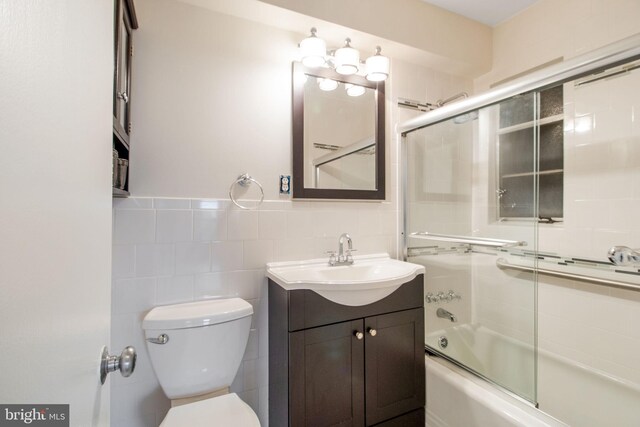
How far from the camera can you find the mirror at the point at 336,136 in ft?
5.20

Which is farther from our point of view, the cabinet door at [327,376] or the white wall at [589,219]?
the white wall at [589,219]

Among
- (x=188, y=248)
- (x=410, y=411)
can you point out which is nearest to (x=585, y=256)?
(x=410, y=411)

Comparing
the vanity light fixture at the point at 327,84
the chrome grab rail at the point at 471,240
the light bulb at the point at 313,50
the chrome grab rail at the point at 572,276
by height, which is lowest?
the chrome grab rail at the point at 572,276

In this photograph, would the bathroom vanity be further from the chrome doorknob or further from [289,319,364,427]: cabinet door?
the chrome doorknob

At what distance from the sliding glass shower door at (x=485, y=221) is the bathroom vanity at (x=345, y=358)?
38 cm

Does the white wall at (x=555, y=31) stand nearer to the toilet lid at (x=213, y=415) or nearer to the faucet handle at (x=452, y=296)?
the faucet handle at (x=452, y=296)

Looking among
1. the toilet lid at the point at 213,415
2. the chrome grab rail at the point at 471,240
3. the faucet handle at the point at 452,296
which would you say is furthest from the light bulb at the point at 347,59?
the toilet lid at the point at 213,415

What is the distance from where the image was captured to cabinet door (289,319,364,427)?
1167 millimetres

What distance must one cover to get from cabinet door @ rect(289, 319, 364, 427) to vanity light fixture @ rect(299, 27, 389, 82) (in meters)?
1.35

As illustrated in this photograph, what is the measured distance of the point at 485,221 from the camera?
166cm

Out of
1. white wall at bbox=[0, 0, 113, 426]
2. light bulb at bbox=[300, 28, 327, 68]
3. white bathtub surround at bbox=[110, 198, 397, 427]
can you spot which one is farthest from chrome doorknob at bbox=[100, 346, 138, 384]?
light bulb at bbox=[300, 28, 327, 68]

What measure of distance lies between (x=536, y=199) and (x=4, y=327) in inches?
68.0

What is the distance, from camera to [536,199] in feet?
4.46

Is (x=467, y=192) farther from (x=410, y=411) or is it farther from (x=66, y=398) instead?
(x=66, y=398)
